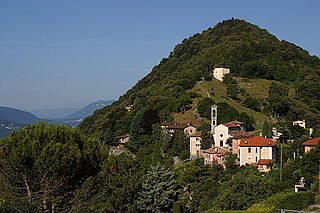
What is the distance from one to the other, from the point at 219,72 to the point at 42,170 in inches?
2715

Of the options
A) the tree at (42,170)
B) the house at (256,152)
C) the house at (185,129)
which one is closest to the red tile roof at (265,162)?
the house at (256,152)

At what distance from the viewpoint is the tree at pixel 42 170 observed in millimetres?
17234

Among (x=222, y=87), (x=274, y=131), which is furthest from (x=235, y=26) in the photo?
(x=274, y=131)

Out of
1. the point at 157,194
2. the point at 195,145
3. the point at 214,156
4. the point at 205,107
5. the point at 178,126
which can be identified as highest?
the point at 205,107

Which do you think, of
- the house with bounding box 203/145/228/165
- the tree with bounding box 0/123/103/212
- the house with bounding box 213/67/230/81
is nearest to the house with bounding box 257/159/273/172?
the house with bounding box 203/145/228/165

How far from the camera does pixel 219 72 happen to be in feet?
274

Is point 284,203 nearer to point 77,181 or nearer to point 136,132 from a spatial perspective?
point 77,181

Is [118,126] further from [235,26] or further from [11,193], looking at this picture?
[235,26]

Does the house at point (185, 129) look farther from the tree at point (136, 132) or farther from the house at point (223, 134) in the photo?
the house at point (223, 134)

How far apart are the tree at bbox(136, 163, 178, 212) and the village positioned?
16.6 metres

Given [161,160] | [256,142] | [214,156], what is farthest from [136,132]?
[256,142]

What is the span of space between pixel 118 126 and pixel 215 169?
35217 millimetres

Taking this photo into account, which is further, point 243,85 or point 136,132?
point 243,85

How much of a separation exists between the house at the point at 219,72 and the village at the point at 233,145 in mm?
25045
